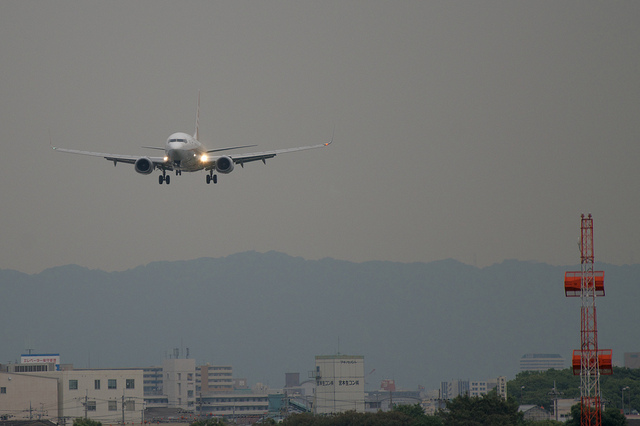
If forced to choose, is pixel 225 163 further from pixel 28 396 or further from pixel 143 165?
pixel 28 396

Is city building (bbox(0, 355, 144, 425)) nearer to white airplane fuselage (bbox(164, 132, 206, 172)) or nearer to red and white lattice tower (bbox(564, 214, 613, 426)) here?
white airplane fuselage (bbox(164, 132, 206, 172))

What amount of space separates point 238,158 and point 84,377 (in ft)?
293

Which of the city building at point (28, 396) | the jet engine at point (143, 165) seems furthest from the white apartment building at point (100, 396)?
the jet engine at point (143, 165)

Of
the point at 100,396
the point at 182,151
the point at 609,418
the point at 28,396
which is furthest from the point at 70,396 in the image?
the point at 609,418

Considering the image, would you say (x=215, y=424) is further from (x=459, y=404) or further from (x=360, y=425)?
(x=459, y=404)

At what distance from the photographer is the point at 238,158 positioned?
4643 inches

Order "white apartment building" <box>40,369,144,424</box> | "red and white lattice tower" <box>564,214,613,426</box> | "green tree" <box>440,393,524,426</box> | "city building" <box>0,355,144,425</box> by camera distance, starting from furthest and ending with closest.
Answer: "white apartment building" <box>40,369,144,424</box>, "city building" <box>0,355,144,425</box>, "green tree" <box>440,393,524,426</box>, "red and white lattice tower" <box>564,214,613,426</box>

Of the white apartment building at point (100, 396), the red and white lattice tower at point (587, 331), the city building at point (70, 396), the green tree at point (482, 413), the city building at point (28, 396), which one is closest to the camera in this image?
the red and white lattice tower at point (587, 331)

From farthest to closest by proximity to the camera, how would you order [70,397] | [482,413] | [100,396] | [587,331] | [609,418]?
[100,396] < [70,397] < [482,413] < [609,418] < [587,331]

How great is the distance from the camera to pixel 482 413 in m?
147

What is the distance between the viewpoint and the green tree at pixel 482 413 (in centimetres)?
14562

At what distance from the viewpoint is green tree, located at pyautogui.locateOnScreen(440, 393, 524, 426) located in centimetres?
14562

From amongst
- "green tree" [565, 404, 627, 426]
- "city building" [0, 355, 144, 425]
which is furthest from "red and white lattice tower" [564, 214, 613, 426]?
"city building" [0, 355, 144, 425]

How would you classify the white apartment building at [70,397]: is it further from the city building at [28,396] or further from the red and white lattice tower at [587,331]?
the red and white lattice tower at [587,331]
